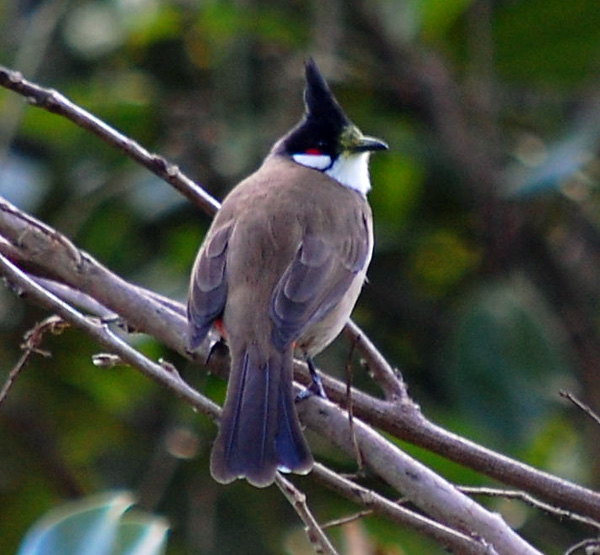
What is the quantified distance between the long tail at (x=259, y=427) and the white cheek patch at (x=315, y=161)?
0.95 meters

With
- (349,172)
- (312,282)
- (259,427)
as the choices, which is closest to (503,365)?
(349,172)

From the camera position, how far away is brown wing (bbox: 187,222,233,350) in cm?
282

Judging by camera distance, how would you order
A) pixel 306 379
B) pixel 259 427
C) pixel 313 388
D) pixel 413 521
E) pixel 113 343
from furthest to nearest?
pixel 306 379
pixel 313 388
pixel 259 427
pixel 113 343
pixel 413 521

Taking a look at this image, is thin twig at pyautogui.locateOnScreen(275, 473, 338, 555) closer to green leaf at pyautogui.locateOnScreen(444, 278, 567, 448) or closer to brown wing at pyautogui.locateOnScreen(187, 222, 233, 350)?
brown wing at pyautogui.locateOnScreen(187, 222, 233, 350)

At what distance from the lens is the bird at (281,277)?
269 cm

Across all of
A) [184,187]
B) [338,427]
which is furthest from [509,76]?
[338,427]

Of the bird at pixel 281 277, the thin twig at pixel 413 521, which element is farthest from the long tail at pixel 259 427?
the thin twig at pixel 413 521

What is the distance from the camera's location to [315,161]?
3754 millimetres

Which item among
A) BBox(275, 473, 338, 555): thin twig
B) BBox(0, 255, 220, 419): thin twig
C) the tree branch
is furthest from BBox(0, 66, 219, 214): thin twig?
BBox(275, 473, 338, 555): thin twig

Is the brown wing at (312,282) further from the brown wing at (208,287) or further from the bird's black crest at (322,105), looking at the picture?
the bird's black crest at (322,105)

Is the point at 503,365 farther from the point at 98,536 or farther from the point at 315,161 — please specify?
the point at 98,536

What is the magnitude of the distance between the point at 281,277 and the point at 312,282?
2.7 inches

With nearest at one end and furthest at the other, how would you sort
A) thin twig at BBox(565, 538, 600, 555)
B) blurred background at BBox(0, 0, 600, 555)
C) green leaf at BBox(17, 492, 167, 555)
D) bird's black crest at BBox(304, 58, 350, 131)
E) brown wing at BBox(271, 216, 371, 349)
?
1. thin twig at BBox(565, 538, 600, 555)
2. green leaf at BBox(17, 492, 167, 555)
3. brown wing at BBox(271, 216, 371, 349)
4. bird's black crest at BBox(304, 58, 350, 131)
5. blurred background at BBox(0, 0, 600, 555)

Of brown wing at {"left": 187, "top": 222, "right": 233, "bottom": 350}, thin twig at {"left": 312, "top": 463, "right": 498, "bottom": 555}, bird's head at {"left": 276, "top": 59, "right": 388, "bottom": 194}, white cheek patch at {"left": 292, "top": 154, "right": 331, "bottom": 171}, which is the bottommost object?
brown wing at {"left": 187, "top": 222, "right": 233, "bottom": 350}
